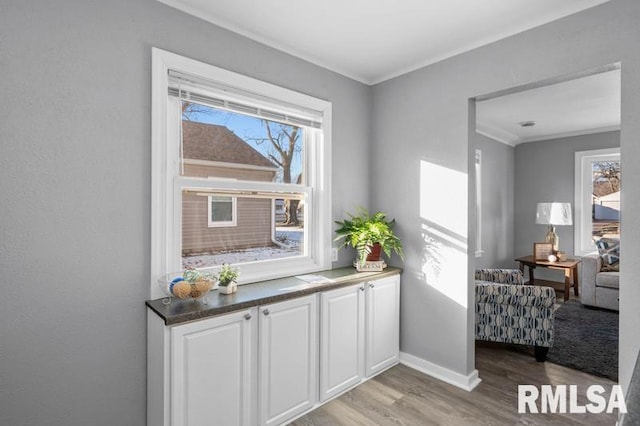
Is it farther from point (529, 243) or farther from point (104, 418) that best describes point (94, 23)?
point (529, 243)

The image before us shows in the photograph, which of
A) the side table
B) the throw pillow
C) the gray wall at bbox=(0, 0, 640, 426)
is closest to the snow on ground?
the gray wall at bbox=(0, 0, 640, 426)

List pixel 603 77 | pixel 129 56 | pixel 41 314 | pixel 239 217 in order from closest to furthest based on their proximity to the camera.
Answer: pixel 41 314 → pixel 129 56 → pixel 239 217 → pixel 603 77

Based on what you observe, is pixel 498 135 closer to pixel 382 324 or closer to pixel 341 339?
pixel 382 324

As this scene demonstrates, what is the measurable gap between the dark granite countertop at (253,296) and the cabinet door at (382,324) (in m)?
0.13

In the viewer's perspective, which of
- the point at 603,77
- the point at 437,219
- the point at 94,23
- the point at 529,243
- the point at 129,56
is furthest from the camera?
the point at 529,243

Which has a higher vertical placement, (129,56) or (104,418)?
(129,56)

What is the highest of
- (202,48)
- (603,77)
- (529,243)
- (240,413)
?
(603,77)

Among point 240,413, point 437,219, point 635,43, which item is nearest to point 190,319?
point 240,413

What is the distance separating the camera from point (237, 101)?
2.27 metres

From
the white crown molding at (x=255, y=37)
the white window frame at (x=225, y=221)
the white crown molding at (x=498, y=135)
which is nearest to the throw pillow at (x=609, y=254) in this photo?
the white crown molding at (x=498, y=135)

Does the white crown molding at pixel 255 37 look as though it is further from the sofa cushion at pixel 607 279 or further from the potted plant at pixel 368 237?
the sofa cushion at pixel 607 279

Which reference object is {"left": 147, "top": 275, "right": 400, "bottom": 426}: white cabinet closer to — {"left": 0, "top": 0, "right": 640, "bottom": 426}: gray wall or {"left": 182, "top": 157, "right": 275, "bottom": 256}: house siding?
{"left": 0, "top": 0, "right": 640, "bottom": 426}: gray wall

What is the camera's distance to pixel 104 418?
172cm

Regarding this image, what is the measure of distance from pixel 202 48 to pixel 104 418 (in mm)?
2216
